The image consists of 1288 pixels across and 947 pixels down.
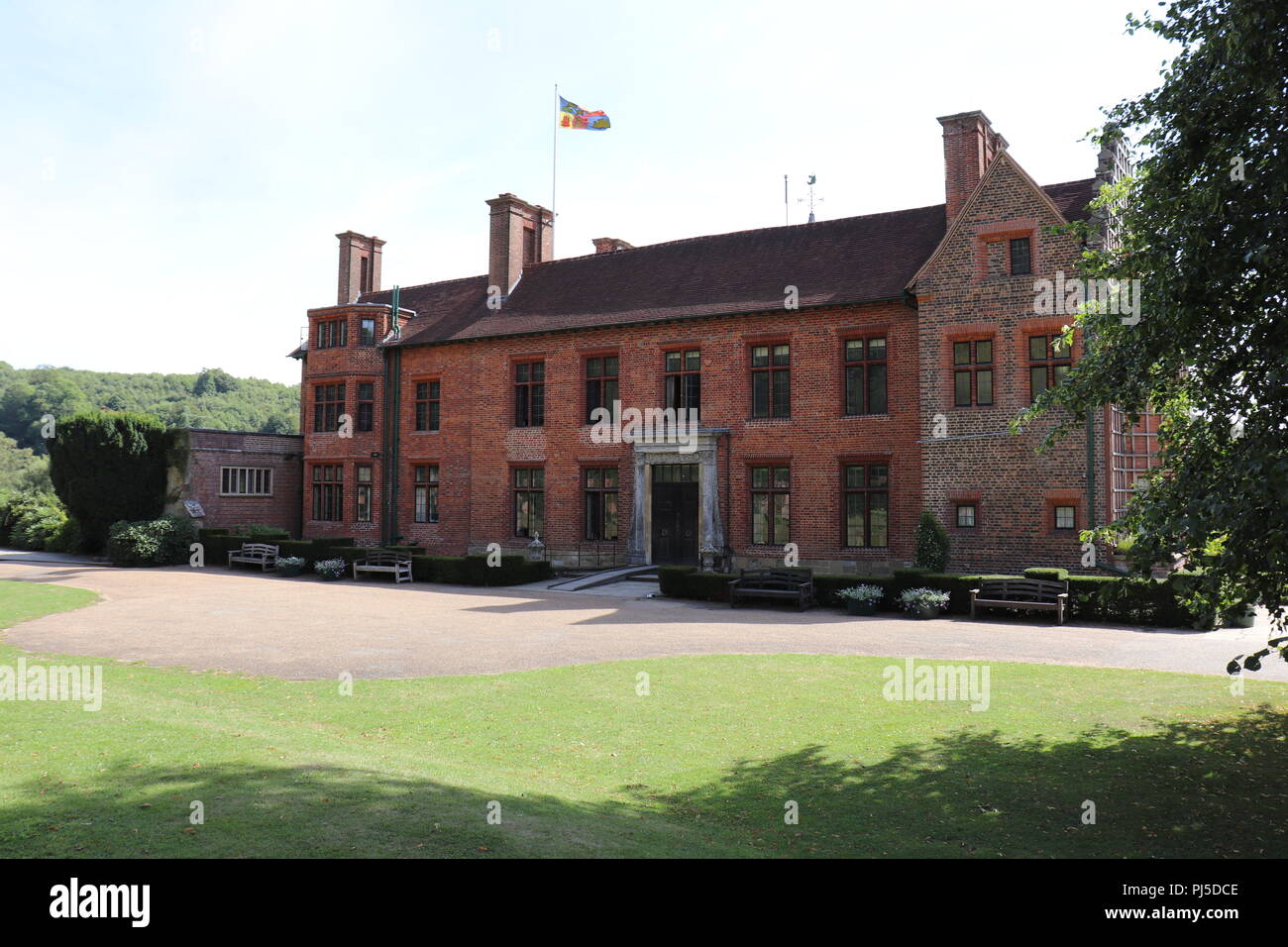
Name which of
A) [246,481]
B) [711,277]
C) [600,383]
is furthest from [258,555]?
[711,277]

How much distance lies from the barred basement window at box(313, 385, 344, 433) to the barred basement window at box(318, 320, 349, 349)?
1.69 m

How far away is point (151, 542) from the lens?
98.3 ft

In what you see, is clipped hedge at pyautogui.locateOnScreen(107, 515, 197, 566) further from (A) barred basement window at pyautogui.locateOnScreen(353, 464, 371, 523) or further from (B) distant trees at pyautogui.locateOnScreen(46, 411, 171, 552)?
(A) barred basement window at pyautogui.locateOnScreen(353, 464, 371, 523)

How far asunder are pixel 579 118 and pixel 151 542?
74.1 feet

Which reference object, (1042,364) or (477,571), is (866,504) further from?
(477,571)

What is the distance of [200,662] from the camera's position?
11922 millimetres

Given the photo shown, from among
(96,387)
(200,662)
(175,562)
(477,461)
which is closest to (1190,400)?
(200,662)

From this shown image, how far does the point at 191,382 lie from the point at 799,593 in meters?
116

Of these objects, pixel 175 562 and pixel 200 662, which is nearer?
pixel 200 662

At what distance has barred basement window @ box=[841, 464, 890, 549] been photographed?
23.9 meters

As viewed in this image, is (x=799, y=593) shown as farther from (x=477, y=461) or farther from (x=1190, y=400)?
(x=477, y=461)

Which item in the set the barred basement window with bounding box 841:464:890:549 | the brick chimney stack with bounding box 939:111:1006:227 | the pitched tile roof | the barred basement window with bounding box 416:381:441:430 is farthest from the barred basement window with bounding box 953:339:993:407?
the barred basement window with bounding box 416:381:441:430
